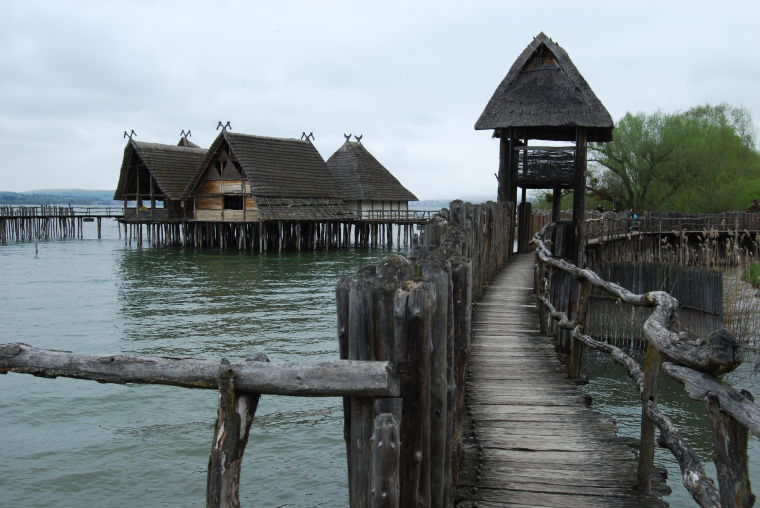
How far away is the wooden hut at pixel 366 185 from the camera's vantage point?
44375 millimetres

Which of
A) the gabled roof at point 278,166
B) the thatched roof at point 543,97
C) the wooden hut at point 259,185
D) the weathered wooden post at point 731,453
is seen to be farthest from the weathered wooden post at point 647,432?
the gabled roof at point 278,166

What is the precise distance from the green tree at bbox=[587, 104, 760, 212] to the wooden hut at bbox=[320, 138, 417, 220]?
11929 mm

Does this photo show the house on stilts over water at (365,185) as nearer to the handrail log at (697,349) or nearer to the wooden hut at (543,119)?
the wooden hut at (543,119)

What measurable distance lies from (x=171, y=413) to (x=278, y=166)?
102 feet

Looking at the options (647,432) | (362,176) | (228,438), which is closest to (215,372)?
(228,438)

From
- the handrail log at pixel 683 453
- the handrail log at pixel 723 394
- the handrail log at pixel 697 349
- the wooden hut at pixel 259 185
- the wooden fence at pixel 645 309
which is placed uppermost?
the wooden hut at pixel 259 185

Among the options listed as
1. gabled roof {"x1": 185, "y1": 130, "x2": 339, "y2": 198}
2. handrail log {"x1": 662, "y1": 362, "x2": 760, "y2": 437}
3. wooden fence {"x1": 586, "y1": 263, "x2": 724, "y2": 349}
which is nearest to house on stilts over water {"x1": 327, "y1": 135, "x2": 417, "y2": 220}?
gabled roof {"x1": 185, "y1": 130, "x2": 339, "y2": 198}

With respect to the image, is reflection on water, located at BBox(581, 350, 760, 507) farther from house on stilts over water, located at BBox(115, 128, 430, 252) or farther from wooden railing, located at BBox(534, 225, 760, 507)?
house on stilts over water, located at BBox(115, 128, 430, 252)

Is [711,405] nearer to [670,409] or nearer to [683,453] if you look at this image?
[683,453]

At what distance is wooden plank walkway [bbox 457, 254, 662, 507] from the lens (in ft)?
14.8

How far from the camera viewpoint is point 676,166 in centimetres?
4312

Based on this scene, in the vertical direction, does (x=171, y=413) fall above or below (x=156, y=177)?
Answer: below

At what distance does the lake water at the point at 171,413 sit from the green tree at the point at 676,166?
87.0ft

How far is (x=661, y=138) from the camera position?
43.6m
